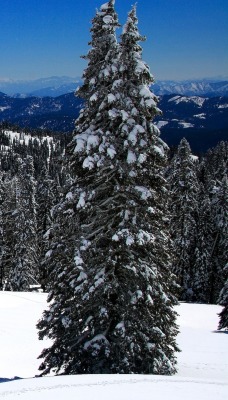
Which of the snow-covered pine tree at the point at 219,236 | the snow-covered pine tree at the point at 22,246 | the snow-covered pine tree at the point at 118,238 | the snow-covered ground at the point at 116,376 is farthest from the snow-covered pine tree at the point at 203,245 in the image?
the snow-covered pine tree at the point at 118,238

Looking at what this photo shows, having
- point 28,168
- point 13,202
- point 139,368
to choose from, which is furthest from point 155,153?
point 28,168

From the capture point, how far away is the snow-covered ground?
10.3 m

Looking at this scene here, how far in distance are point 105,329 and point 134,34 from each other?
9.49 meters

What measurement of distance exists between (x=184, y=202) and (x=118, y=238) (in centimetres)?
2688

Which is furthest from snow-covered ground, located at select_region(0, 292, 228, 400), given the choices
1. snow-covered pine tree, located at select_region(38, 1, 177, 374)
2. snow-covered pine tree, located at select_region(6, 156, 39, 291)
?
snow-covered pine tree, located at select_region(6, 156, 39, 291)

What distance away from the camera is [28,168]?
5653 cm

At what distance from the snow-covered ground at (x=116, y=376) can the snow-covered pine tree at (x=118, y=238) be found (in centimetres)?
119

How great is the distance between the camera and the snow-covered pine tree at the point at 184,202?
1462 inches

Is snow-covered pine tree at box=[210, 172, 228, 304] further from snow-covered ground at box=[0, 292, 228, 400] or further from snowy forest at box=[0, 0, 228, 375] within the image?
snowy forest at box=[0, 0, 228, 375]

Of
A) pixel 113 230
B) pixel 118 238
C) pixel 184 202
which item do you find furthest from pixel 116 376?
pixel 184 202

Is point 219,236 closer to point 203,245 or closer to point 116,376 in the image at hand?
point 203,245

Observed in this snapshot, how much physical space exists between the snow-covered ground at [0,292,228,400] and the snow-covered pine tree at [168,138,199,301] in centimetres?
605

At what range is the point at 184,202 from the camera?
38062 millimetres

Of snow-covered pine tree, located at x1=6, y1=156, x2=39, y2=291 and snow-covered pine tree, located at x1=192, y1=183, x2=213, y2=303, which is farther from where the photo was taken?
snow-covered pine tree, located at x1=6, y1=156, x2=39, y2=291
